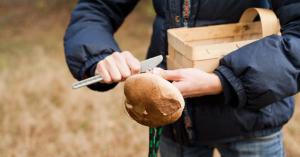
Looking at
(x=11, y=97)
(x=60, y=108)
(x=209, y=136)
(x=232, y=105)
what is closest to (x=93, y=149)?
(x=60, y=108)

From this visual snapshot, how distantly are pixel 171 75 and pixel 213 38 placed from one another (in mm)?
301

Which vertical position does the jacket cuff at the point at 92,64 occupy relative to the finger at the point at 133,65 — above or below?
below

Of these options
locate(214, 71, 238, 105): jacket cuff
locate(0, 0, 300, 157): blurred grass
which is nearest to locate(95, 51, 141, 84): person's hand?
locate(214, 71, 238, 105): jacket cuff

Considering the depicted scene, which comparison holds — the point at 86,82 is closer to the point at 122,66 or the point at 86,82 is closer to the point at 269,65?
the point at 122,66

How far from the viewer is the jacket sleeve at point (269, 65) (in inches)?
47.8

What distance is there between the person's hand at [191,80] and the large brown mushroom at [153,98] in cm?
8

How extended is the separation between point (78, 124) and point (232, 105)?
8.09 ft

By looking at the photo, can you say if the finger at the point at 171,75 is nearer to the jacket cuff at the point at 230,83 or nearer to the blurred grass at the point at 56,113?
the jacket cuff at the point at 230,83

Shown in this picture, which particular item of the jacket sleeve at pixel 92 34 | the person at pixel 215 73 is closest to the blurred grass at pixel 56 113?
the person at pixel 215 73

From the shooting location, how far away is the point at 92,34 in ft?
4.87

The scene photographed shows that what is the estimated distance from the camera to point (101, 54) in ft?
4.70

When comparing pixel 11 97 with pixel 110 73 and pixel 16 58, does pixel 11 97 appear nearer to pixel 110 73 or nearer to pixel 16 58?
pixel 16 58

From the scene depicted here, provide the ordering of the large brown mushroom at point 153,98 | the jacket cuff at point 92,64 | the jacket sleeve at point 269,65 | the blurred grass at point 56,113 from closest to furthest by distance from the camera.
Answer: the large brown mushroom at point 153,98
the jacket sleeve at point 269,65
the jacket cuff at point 92,64
the blurred grass at point 56,113

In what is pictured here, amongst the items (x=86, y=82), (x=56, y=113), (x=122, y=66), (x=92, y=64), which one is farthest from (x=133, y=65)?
(x=56, y=113)
